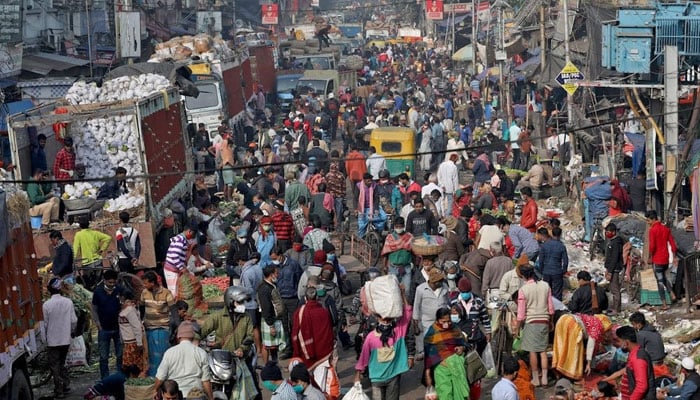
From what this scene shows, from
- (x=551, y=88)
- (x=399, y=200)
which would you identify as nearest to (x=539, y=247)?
(x=399, y=200)

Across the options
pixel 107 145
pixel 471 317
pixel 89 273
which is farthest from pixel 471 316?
pixel 107 145

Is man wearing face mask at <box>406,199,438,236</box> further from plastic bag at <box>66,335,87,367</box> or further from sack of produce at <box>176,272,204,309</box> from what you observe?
plastic bag at <box>66,335,87,367</box>

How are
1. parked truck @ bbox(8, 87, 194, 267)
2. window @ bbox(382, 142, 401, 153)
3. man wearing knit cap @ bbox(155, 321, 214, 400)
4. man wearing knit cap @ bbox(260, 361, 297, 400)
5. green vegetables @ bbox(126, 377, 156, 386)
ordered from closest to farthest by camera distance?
man wearing knit cap @ bbox(260, 361, 297, 400), man wearing knit cap @ bbox(155, 321, 214, 400), green vegetables @ bbox(126, 377, 156, 386), parked truck @ bbox(8, 87, 194, 267), window @ bbox(382, 142, 401, 153)

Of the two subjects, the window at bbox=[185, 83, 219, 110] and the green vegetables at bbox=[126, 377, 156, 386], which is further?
the window at bbox=[185, 83, 219, 110]

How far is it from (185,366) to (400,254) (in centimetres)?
488

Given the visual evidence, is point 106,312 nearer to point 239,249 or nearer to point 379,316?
point 379,316

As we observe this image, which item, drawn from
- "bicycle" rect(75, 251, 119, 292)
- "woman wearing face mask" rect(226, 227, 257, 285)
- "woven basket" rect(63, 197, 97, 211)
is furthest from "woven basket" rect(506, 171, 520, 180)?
"bicycle" rect(75, 251, 119, 292)

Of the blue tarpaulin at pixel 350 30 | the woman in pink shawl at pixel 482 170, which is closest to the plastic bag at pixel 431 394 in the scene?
the woman in pink shawl at pixel 482 170

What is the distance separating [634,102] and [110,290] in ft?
45.3

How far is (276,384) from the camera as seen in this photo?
10.7m

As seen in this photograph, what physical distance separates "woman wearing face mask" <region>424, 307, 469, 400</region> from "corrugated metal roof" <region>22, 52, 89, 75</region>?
2750cm

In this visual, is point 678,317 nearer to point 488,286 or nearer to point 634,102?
point 488,286

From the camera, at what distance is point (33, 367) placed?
46.3ft

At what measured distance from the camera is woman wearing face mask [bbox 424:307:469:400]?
37.6ft
